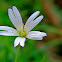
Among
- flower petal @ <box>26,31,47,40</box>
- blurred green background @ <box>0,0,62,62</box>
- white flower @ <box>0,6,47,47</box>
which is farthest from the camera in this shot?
blurred green background @ <box>0,0,62,62</box>

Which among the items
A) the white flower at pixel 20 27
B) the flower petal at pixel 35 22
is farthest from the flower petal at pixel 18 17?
the flower petal at pixel 35 22

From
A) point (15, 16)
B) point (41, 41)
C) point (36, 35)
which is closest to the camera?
point (36, 35)

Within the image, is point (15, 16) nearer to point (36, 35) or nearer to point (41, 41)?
point (36, 35)

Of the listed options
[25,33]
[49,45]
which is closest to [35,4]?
[49,45]

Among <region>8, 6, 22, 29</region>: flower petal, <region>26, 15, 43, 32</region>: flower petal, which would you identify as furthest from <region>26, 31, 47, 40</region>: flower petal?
<region>8, 6, 22, 29</region>: flower petal

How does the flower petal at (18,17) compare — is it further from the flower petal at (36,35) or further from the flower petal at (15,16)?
the flower petal at (36,35)

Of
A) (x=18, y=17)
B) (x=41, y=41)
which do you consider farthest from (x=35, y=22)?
(x=41, y=41)

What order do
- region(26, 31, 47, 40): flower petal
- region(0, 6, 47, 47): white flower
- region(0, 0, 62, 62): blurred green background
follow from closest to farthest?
1. region(26, 31, 47, 40): flower petal
2. region(0, 6, 47, 47): white flower
3. region(0, 0, 62, 62): blurred green background

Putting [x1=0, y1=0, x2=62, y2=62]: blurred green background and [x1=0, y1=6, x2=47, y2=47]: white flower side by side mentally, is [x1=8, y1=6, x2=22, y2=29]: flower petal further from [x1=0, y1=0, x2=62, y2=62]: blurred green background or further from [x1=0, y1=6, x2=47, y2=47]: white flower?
[x1=0, y1=0, x2=62, y2=62]: blurred green background

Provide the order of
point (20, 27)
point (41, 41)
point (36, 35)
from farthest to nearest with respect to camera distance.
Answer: point (41, 41)
point (20, 27)
point (36, 35)
